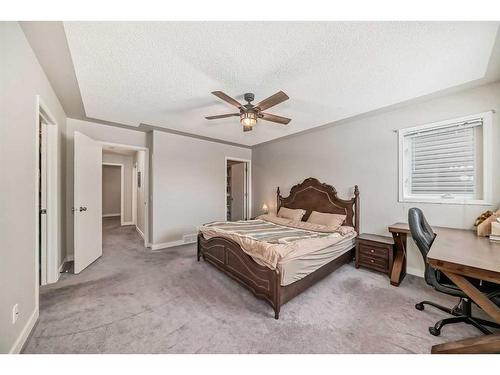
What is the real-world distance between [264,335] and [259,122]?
307 centimetres

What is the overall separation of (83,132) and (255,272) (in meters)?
3.86

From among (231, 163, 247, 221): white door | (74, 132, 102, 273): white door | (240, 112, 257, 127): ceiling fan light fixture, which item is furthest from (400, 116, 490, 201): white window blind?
(74, 132, 102, 273): white door

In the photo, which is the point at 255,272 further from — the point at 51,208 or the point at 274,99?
the point at 51,208

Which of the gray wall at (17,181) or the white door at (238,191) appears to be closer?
the gray wall at (17,181)

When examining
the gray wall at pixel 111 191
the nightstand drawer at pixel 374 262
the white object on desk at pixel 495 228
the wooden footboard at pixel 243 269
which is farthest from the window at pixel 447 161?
the gray wall at pixel 111 191

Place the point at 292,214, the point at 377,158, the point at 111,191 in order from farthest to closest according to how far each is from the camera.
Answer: the point at 111,191
the point at 292,214
the point at 377,158

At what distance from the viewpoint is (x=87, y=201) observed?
3.06 meters

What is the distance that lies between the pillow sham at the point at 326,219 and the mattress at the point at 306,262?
0.40 m

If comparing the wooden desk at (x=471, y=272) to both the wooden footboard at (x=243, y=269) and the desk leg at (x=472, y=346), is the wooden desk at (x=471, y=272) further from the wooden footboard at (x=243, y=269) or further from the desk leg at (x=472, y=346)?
the wooden footboard at (x=243, y=269)

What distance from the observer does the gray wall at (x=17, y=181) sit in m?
1.25

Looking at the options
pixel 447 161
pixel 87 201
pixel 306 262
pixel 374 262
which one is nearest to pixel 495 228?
pixel 447 161

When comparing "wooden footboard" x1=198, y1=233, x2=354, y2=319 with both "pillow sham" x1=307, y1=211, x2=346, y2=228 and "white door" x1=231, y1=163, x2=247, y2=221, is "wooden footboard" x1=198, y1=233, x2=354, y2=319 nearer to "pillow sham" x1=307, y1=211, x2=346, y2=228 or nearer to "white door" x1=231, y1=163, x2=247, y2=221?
"pillow sham" x1=307, y1=211, x2=346, y2=228

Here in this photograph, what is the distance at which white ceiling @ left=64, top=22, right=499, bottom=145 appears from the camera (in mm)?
1428
